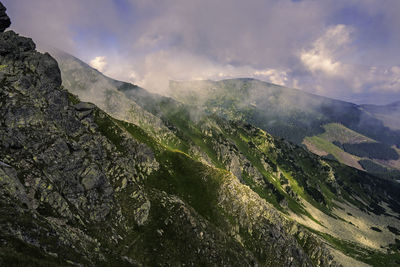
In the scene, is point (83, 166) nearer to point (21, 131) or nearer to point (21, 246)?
point (21, 131)

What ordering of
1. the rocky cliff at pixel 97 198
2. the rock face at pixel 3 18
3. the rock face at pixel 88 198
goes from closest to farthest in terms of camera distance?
the rocky cliff at pixel 97 198 < the rock face at pixel 88 198 < the rock face at pixel 3 18

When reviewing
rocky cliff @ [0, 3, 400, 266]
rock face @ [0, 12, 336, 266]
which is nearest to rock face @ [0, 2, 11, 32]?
rocky cliff @ [0, 3, 400, 266]

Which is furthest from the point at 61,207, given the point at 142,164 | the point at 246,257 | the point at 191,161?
the point at 191,161

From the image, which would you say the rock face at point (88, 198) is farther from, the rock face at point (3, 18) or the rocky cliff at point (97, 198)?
the rock face at point (3, 18)

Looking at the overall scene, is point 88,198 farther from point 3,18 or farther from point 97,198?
point 3,18

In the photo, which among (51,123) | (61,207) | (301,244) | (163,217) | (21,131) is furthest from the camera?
(301,244)

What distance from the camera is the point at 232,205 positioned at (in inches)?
3568

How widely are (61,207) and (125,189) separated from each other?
23.4m

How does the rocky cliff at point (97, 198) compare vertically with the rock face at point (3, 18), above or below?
below

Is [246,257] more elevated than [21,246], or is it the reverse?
[21,246]

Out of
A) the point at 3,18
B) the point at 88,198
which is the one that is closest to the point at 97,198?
the point at 88,198

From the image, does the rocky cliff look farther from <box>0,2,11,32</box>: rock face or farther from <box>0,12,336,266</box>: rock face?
<box>0,2,11,32</box>: rock face

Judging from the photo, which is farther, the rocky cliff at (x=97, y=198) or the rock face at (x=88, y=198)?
the rock face at (x=88, y=198)

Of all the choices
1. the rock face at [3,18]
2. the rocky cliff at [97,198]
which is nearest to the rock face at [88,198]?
the rocky cliff at [97,198]
